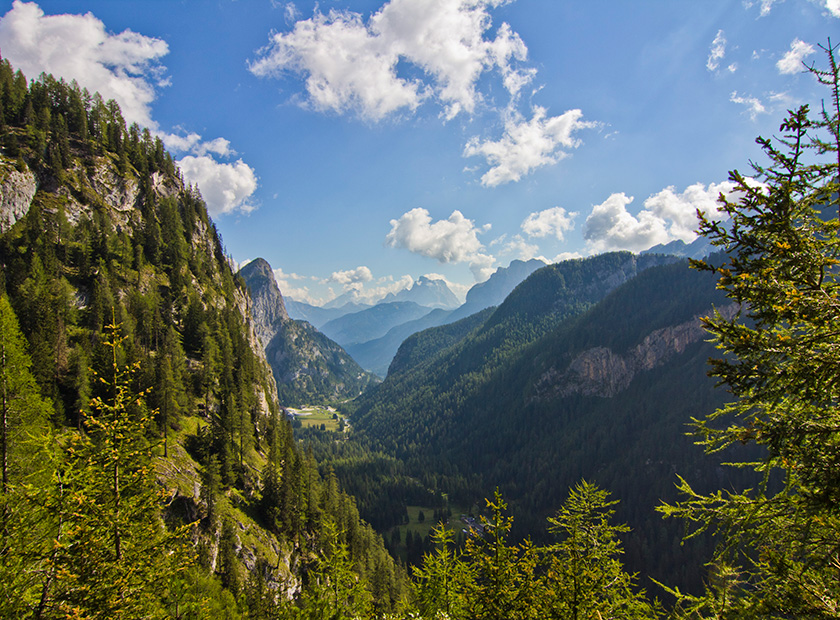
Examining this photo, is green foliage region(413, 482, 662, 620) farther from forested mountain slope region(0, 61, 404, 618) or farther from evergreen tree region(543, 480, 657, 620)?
forested mountain slope region(0, 61, 404, 618)

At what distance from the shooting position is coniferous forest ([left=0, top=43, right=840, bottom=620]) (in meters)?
8.39

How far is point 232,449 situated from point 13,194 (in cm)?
5605

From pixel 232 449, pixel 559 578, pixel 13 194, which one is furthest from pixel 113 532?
pixel 13 194

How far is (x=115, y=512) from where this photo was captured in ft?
37.1

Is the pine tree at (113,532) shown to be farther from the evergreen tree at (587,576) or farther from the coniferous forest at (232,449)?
the evergreen tree at (587,576)

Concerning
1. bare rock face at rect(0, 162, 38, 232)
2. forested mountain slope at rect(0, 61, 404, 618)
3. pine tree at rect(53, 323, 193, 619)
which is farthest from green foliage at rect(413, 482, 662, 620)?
bare rock face at rect(0, 162, 38, 232)

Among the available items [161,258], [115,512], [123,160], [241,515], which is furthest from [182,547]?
[123,160]

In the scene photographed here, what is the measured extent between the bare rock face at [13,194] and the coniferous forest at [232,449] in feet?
1.20

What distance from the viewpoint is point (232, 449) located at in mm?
61938

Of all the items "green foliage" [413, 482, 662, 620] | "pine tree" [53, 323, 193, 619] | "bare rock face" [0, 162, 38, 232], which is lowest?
"green foliage" [413, 482, 662, 620]

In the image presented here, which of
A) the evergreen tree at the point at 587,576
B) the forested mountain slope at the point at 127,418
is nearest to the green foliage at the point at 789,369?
the evergreen tree at the point at 587,576

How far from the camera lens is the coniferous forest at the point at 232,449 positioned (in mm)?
8391

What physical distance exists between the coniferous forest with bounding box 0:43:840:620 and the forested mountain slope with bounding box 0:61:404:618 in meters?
0.15

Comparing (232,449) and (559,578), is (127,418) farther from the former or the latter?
(232,449)
